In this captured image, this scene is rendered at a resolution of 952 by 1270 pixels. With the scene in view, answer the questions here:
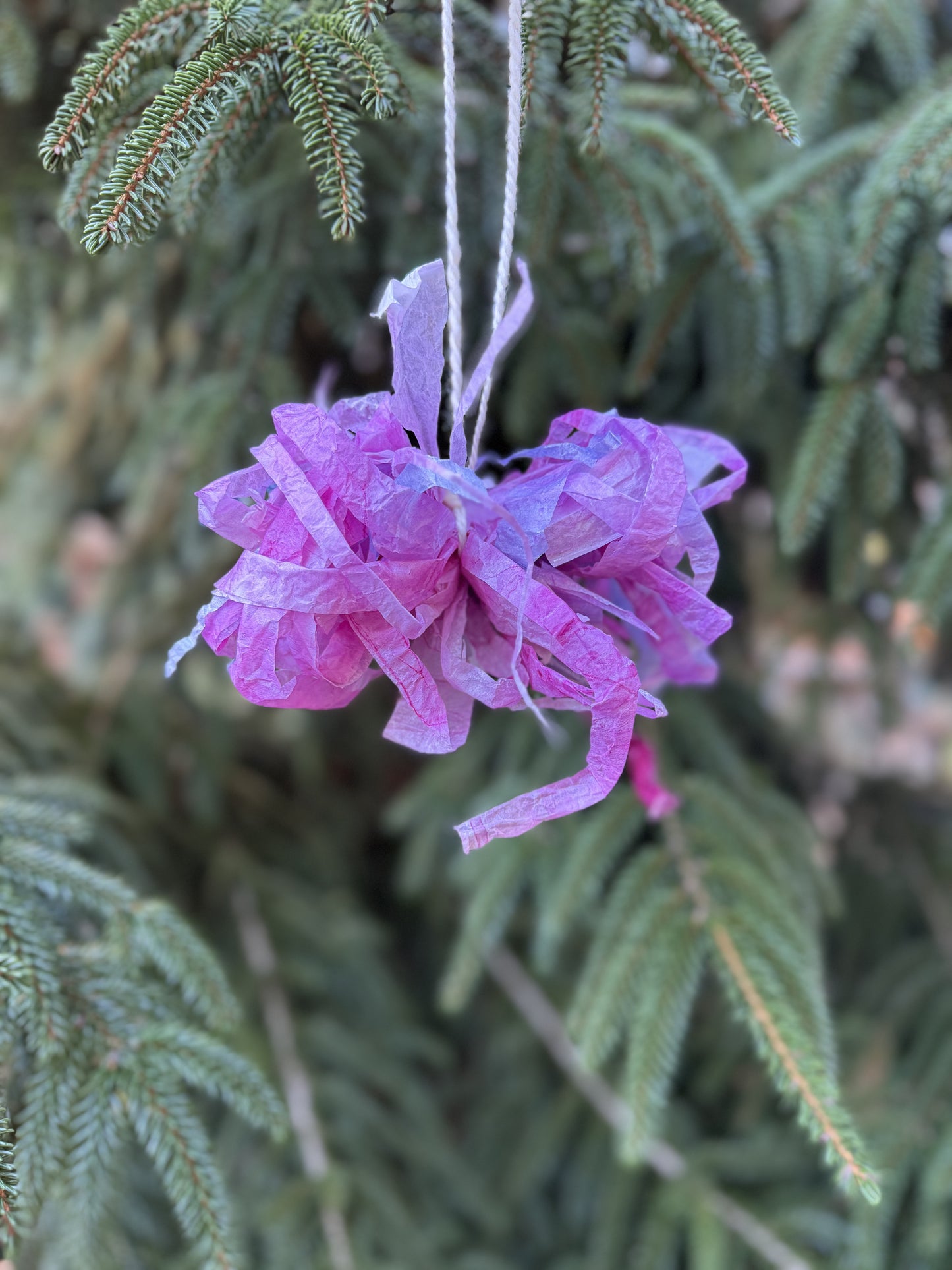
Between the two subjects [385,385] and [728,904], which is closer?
[728,904]

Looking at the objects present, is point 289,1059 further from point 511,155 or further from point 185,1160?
point 511,155

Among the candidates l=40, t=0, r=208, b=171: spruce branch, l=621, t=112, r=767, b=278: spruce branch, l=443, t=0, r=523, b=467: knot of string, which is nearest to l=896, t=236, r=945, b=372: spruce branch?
l=621, t=112, r=767, b=278: spruce branch

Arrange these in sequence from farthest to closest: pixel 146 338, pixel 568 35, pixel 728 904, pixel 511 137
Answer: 1. pixel 146 338
2. pixel 728 904
3. pixel 568 35
4. pixel 511 137

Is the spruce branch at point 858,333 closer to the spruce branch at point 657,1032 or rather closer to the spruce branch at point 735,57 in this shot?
the spruce branch at point 735,57

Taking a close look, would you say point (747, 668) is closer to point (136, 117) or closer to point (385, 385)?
point (385, 385)

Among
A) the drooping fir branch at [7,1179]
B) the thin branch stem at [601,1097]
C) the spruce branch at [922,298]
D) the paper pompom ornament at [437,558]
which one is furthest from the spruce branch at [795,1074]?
the spruce branch at [922,298]

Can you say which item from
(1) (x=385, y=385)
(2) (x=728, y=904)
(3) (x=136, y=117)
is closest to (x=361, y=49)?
(3) (x=136, y=117)
